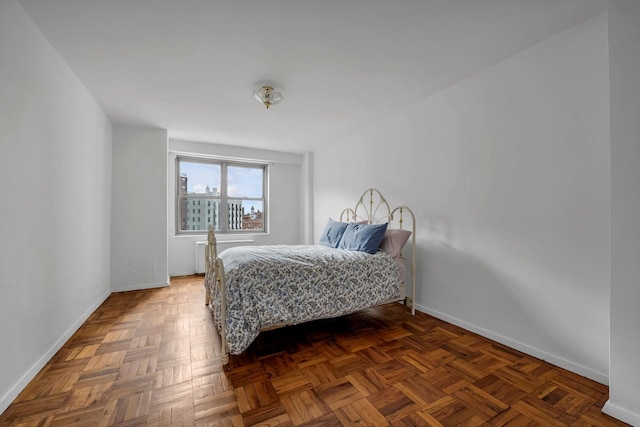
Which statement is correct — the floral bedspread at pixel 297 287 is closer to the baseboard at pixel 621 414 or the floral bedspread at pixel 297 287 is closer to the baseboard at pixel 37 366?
the baseboard at pixel 37 366

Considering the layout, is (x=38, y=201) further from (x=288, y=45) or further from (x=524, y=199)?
(x=524, y=199)

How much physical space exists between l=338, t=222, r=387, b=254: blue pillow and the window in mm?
2943

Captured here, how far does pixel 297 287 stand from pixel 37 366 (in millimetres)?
1794

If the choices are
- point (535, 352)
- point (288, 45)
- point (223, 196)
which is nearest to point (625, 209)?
point (535, 352)

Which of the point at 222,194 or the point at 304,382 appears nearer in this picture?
the point at 304,382

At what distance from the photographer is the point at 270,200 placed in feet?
18.0

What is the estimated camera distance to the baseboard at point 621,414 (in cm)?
138

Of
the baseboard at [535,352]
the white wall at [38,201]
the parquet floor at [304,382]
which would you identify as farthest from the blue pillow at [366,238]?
the white wall at [38,201]

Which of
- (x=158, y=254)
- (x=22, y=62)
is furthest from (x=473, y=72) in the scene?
(x=158, y=254)

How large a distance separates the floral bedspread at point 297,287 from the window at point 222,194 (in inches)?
116

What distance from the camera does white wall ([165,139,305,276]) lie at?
15.3 ft

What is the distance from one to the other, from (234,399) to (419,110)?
10.3 ft

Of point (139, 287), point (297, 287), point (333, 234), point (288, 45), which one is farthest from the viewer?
point (139, 287)

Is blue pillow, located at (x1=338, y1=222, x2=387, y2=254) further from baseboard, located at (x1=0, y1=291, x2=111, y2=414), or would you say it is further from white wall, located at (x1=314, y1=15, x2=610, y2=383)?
baseboard, located at (x1=0, y1=291, x2=111, y2=414)
